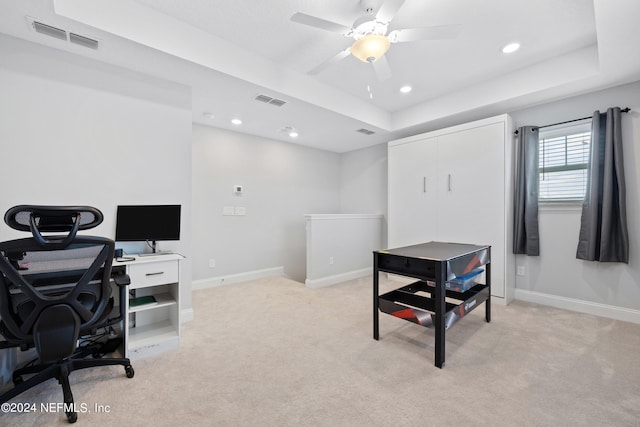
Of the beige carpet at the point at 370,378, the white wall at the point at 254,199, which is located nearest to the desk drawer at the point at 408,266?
the beige carpet at the point at 370,378

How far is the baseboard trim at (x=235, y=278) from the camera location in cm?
408

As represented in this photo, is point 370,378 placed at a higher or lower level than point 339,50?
lower

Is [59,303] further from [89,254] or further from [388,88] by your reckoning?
[388,88]

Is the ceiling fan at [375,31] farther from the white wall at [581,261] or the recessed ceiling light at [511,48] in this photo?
the white wall at [581,261]

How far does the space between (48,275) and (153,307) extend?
2.64 ft

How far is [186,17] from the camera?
2268 millimetres

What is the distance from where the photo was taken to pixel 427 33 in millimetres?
2012

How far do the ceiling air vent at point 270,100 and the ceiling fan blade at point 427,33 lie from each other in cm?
152

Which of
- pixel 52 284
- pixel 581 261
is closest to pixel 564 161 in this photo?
pixel 581 261

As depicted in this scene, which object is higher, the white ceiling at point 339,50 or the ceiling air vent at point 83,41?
the white ceiling at point 339,50

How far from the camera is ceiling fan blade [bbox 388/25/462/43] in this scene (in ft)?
6.35

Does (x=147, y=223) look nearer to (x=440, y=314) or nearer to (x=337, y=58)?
(x=337, y=58)

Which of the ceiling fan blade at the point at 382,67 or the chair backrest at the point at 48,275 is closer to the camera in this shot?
the chair backrest at the point at 48,275

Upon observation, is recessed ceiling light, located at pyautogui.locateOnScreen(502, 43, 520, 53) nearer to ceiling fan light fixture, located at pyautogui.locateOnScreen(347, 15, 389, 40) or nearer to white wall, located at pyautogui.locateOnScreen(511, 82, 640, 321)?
white wall, located at pyautogui.locateOnScreen(511, 82, 640, 321)
